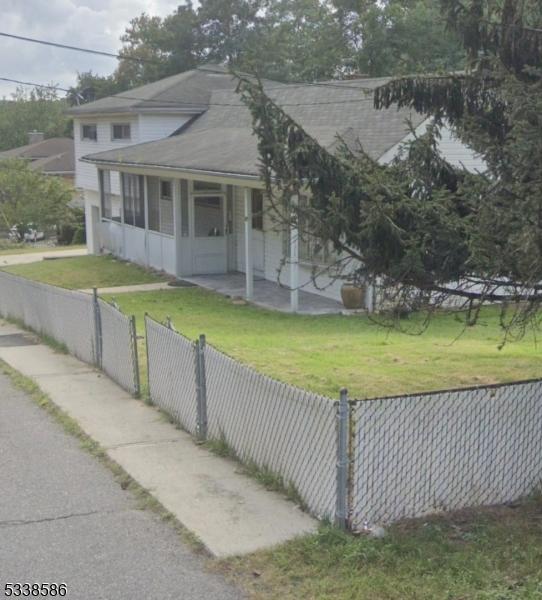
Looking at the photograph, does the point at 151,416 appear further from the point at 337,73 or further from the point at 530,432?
the point at 337,73

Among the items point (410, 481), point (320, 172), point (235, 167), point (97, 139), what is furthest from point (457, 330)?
point (97, 139)

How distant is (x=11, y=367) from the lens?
12.6m

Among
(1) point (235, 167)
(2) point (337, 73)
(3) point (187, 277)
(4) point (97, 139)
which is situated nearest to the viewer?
(1) point (235, 167)

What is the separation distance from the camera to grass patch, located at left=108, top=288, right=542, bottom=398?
994 centimetres

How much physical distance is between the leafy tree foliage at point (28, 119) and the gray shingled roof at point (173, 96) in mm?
58395

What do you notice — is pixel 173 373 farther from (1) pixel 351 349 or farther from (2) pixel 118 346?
(1) pixel 351 349

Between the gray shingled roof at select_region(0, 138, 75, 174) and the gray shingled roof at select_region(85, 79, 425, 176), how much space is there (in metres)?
33.7

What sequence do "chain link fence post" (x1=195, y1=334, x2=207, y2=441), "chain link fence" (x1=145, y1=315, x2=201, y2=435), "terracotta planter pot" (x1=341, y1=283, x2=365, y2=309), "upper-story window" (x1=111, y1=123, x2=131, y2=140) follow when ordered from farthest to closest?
"upper-story window" (x1=111, y1=123, x2=131, y2=140) → "terracotta planter pot" (x1=341, y1=283, x2=365, y2=309) → "chain link fence" (x1=145, y1=315, x2=201, y2=435) → "chain link fence post" (x1=195, y1=334, x2=207, y2=441)

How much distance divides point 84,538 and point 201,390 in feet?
8.14

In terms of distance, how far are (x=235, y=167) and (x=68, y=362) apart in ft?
22.3

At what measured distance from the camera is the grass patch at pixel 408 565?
4902mm

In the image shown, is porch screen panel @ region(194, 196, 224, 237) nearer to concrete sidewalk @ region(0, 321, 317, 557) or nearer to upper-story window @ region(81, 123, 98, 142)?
upper-story window @ region(81, 123, 98, 142)

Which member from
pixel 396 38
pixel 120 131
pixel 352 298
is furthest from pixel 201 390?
pixel 396 38

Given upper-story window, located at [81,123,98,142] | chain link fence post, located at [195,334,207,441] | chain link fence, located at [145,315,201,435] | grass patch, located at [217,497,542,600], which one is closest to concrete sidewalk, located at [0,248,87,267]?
upper-story window, located at [81,123,98,142]
